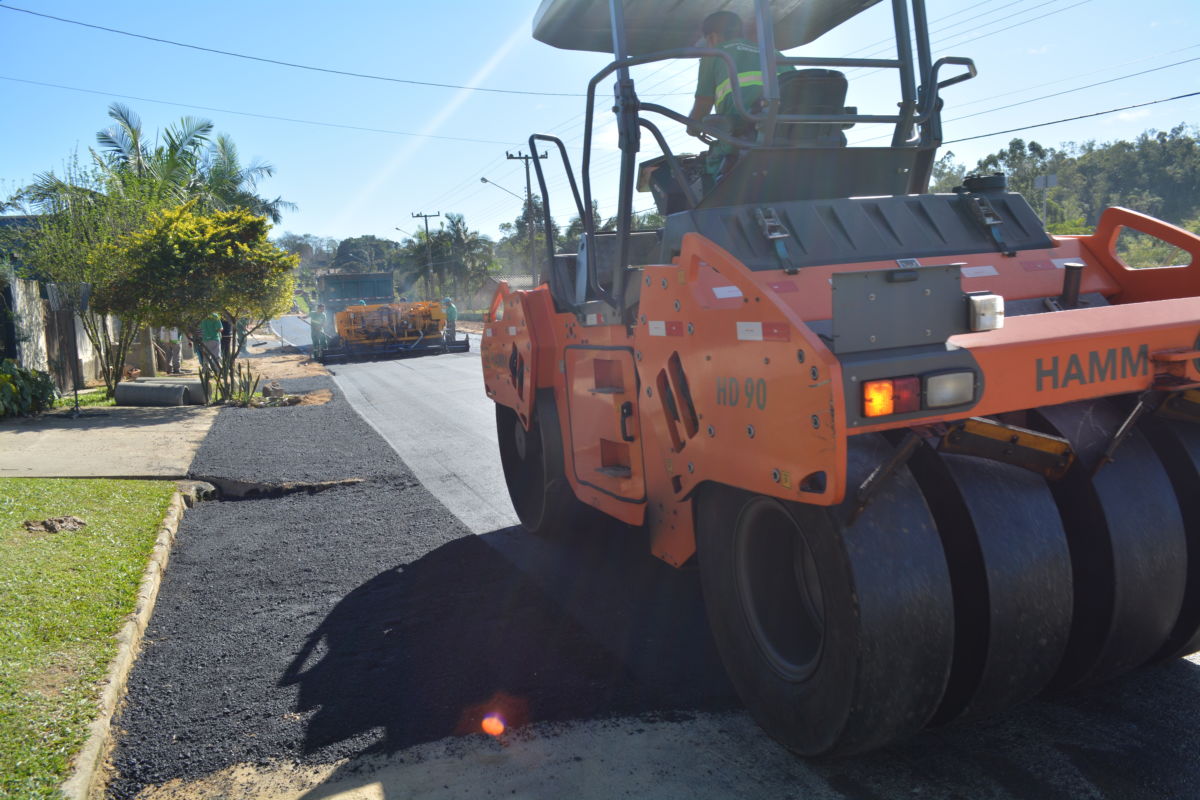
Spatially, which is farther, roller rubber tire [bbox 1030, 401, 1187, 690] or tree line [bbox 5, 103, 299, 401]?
tree line [bbox 5, 103, 299, 401]

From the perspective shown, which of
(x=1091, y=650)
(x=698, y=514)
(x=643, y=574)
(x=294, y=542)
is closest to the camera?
(x=1091, y=650)

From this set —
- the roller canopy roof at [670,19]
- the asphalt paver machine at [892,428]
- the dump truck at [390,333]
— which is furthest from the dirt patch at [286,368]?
the asphalt paver machine at [892,428]

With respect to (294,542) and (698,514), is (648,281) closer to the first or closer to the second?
(698,514)

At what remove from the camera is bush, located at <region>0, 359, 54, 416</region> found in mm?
12406

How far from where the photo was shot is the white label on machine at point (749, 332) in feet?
8.72

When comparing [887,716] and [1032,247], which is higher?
[1032,247]

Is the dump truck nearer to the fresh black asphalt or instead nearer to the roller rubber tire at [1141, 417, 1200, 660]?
the fresh black asphalt

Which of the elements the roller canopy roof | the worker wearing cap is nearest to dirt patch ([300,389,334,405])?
the roller canopy roof

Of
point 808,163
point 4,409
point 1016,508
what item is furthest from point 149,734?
point 4,409

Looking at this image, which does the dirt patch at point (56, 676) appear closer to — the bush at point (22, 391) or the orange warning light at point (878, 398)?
the orange warning light at point (878, 398)

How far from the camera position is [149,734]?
3.54 metres

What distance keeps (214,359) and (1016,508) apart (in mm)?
15393

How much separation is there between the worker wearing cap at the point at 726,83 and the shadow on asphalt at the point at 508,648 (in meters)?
2.06

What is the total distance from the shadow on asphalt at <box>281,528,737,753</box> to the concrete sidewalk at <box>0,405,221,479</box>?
472cm
